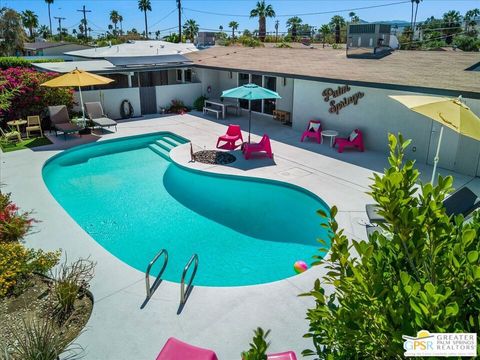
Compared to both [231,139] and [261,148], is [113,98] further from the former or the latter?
[261,148]

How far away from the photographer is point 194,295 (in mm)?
6156

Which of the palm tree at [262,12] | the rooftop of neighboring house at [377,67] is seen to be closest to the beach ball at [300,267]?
the rooftop of neighboring house at [377,67]

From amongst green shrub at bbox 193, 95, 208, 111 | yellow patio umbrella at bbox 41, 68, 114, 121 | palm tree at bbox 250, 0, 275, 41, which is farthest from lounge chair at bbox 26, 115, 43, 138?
palm tree at bbox 250, 0, 275, 41

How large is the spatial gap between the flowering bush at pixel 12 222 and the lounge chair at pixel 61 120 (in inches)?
296

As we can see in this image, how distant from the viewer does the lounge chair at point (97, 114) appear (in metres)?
17.0

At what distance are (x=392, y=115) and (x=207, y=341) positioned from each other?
11.5m

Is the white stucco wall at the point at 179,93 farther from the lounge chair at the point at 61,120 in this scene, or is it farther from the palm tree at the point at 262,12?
the palm tree at the point at 262,12

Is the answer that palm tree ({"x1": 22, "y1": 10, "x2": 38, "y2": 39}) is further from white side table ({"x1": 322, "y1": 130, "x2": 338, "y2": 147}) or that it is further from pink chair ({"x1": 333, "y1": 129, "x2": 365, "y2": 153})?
pink chair ({"x1": 333, "y1": 129, "x2": 365, "y2": 153})

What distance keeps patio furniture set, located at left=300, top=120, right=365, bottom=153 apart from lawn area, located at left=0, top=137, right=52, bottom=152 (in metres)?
11.9

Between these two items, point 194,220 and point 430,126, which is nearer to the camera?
point 194,220

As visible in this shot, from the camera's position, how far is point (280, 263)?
26.8 feet

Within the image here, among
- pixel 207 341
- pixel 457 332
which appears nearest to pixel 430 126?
pixel 207 341

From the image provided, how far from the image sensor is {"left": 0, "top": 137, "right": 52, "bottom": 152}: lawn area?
14.8m

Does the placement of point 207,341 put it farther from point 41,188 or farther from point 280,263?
point 41,188
